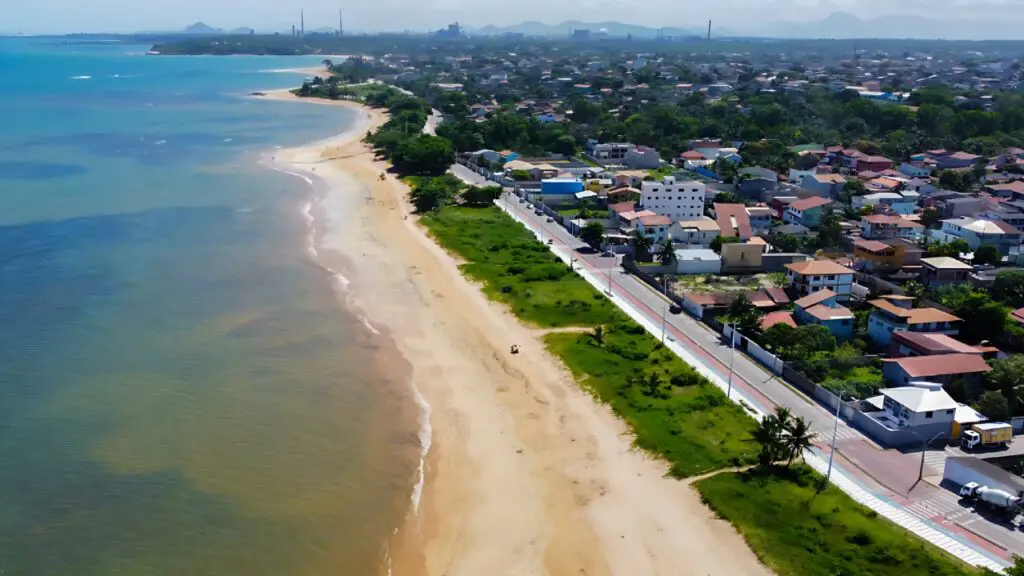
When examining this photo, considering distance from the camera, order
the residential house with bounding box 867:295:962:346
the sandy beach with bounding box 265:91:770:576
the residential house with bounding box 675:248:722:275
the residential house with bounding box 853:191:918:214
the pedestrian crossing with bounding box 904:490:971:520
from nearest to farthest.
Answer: the sandy beach with bounding box 265:91:770:576, the pedestrian crossing with bounding box 904:490:971:520, the residential house with bounding box 867:295:962:346, the residential house with bounding box 675:248:722:275, the residential house with bounding box 853:191:918:214

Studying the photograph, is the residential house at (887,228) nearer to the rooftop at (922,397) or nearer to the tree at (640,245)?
the tree at (640,245)

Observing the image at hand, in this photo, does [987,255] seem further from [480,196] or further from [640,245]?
[480,196]

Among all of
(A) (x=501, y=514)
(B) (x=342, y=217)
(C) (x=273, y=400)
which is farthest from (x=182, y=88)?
(A) (x=501, y=514)

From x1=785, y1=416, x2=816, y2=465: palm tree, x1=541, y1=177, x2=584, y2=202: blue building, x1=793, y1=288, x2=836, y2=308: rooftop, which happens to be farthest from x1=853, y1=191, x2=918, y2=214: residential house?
x1=785, y1=416, x2=816, y2=465: palm tree

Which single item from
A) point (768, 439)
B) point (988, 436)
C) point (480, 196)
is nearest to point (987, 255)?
point (988, 436)

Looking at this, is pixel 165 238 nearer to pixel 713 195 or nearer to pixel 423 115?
pixel 713 195

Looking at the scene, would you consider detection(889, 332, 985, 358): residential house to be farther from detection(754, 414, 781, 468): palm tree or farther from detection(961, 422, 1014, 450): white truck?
detection(754, 414, 781, 468): palm tree
